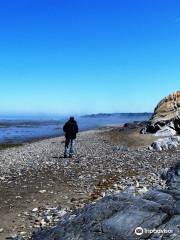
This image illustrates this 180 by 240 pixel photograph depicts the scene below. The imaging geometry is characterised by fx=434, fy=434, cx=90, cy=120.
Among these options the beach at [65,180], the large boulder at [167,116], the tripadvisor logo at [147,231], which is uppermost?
the large boulder at [167,116]

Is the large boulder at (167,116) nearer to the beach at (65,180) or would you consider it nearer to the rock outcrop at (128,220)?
the beach at (65,180)

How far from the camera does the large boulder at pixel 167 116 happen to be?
48906 mm

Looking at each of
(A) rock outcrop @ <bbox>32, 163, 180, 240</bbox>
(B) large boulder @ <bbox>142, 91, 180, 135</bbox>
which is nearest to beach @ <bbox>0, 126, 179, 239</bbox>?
(A) rock outcrop @ <bbox>32, 163, 180, 240</bbox>

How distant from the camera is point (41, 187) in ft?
69.6

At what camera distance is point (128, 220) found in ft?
35.1

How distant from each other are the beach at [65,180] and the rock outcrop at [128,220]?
261cm

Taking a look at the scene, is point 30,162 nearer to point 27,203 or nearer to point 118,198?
point 27,203

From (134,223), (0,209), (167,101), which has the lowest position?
(0,209)

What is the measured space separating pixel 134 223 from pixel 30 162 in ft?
68.3

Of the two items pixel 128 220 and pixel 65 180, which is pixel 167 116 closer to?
pixel 65 180

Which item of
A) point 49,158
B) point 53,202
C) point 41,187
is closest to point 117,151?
point 49,158

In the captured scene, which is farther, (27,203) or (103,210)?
(27,203)

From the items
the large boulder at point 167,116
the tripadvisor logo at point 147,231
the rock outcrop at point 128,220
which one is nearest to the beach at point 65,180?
the rock outcrop at point 128,220

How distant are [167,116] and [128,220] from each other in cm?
4144
